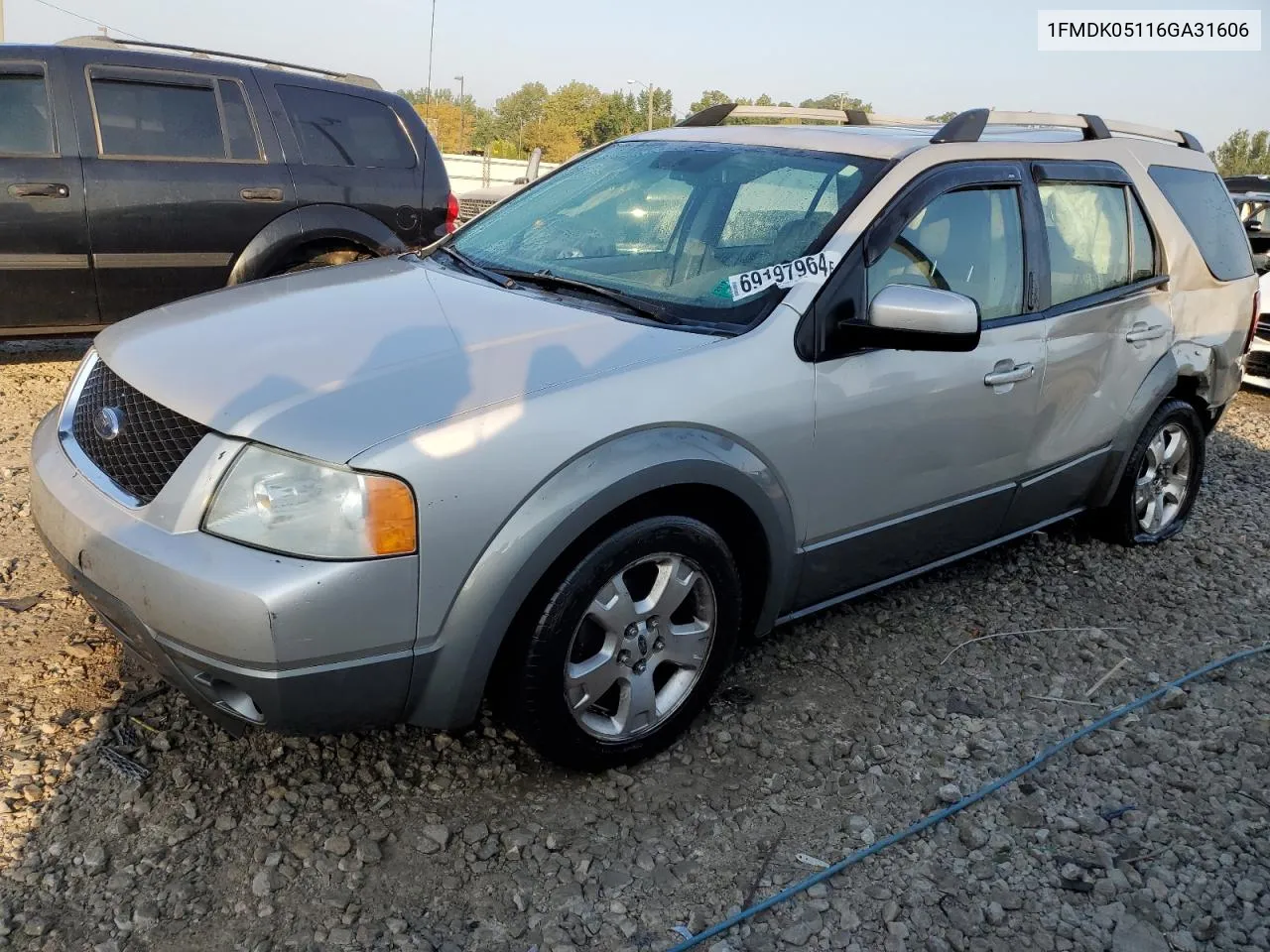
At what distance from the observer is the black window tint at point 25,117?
5.77 metres

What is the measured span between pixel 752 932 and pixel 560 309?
1651mm

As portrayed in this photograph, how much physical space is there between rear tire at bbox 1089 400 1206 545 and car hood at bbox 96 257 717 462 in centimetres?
255

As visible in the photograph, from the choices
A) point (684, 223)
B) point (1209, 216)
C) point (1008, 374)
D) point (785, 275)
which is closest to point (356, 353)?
point (785, 275)

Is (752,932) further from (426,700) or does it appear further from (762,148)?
(762,148)

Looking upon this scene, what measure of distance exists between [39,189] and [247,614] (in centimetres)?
470

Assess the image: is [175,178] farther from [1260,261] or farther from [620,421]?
[1260,261]

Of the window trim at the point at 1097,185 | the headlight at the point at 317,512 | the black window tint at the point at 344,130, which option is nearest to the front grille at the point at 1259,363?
the window trim at the point at 1097,185

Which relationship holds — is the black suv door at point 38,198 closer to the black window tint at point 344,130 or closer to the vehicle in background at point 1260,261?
the black window tint at point 344,130

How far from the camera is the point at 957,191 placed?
3428 mm

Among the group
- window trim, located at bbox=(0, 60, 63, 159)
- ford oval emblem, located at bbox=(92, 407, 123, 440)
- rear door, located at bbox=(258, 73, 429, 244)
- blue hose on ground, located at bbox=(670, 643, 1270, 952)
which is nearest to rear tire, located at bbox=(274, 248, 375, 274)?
rear door, located at bbox=(258, 73, 429, 244)

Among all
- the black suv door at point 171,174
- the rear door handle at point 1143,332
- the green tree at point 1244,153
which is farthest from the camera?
the green tree at point 1244,153

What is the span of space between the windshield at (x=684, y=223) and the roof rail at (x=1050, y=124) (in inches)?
17.5

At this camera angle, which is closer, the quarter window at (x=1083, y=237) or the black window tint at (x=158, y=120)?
the quarter window at (x=1083, y=237)

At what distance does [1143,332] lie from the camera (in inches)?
163
